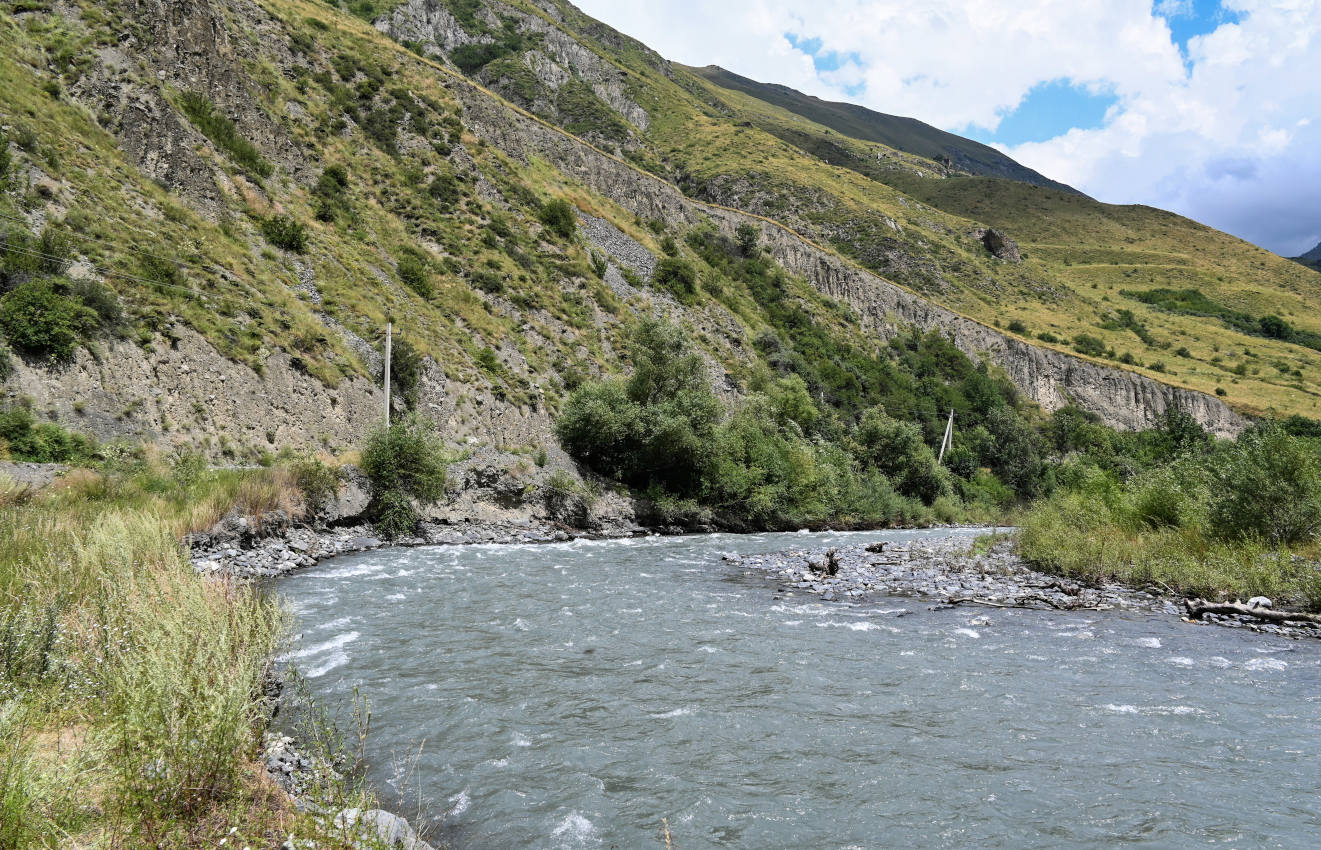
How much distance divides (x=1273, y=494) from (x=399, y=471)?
2809 centimetres

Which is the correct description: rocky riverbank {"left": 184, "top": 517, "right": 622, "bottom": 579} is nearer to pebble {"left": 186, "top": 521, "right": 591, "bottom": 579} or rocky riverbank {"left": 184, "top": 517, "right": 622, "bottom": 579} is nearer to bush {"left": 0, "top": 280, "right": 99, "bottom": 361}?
pebble {"left": 186, "top": 521, "right": 591, "bottom": 579}

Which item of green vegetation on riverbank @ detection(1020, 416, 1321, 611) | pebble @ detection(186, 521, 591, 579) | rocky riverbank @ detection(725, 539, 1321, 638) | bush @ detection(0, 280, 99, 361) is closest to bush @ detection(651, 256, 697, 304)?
pebble @ detection(186, 521, 591, 579)

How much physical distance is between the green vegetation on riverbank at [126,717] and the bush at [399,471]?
54.4ft

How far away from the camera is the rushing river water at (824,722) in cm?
627

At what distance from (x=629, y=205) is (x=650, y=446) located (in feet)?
159

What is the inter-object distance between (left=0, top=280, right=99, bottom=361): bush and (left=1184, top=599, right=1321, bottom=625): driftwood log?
109 ft

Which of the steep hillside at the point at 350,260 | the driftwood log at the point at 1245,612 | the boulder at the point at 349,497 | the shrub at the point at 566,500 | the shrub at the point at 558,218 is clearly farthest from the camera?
the shrub at the point at 558,218

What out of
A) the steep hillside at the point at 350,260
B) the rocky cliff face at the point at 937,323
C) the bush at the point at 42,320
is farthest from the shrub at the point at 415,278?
the rocky cliff face at the point at 937,323

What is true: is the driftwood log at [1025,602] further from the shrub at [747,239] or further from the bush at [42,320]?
the shrub at [747,239]

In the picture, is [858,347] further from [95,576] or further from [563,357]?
[95,576]

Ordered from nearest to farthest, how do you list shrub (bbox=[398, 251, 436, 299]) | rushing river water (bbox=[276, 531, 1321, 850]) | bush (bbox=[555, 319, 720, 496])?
rushing river water (bbox=[276, 531, 1321, 850]) → bush (bbox=[555, 319, 720, 496]) → shrub (bbox=[398, 251, 436, 299])

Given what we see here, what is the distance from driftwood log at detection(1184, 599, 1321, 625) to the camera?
14.0 meters

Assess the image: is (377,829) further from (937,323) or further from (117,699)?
(937,323)

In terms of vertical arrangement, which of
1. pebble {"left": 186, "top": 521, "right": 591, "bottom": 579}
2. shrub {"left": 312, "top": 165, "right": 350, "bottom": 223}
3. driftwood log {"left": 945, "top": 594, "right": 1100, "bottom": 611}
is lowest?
pebble {"left": 186, "top": 521, "right": 591, "bottom": 579}
